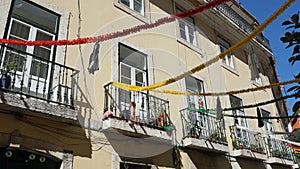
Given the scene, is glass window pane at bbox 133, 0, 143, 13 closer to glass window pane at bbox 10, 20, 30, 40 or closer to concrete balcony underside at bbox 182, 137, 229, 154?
glass window pane at bbox 10, 20, 30, 40

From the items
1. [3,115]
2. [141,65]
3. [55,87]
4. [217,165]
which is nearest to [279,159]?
[217,165]

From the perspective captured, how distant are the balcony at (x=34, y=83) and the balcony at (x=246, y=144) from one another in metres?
5.98

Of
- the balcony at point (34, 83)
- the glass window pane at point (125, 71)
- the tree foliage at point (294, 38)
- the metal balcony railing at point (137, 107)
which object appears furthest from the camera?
the glass window pane at point (125, 71)

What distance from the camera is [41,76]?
19.2 ft

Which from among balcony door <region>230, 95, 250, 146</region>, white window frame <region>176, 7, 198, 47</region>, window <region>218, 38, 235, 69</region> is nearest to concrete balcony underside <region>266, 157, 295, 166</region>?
balcony door <region>230, 95, 250, 146</region>

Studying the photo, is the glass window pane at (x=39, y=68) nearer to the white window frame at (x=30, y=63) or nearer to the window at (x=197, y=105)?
the white window frame at (x=30, y=63)

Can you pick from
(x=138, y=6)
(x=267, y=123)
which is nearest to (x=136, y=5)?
(x=138, y=6)

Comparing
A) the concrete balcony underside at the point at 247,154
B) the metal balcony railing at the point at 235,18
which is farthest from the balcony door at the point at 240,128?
the metal balcony railing at the point at 235,18

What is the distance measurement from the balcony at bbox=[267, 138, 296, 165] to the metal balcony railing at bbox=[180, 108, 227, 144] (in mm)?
3395

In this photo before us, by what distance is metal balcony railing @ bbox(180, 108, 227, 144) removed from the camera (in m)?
7.91

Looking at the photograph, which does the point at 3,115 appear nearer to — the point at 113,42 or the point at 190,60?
the point at 113,42

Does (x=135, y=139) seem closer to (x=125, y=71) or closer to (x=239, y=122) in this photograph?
(x=125, y=71)

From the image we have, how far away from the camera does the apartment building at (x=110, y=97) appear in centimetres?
503

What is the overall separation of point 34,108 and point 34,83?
1189 mm
